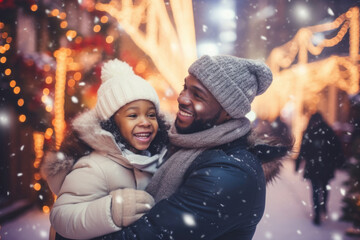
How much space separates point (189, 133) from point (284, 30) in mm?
9437

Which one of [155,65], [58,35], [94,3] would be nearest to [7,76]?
[58,35]

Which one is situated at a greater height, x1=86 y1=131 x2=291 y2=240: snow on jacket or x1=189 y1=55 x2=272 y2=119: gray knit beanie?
x1=189 y1=55 x2=272 y2=119: gray knit beanie

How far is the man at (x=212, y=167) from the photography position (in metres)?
1.46

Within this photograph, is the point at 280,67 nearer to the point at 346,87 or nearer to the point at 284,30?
the point at 284,30

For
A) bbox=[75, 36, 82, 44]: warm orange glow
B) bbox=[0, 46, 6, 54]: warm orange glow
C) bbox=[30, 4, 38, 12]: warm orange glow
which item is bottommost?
bbox=[75, 36, 82, 44]: warm orange glow

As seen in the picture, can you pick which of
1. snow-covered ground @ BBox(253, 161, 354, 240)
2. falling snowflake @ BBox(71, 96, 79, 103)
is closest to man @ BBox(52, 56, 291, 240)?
snow-covered ground @ BBox(253, 161, 354, 240)

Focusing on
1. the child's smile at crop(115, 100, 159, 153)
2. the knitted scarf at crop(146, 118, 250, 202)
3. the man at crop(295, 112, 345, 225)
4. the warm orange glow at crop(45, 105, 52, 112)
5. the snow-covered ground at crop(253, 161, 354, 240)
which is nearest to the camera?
the knitted scarf at crop(146, 118, 250, 202)

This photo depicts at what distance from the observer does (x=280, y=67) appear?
1082 cm

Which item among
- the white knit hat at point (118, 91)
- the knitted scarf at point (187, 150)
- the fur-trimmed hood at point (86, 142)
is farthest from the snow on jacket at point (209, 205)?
the white knit hat at point (118, 91)

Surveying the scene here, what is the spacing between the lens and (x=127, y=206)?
4.98ft

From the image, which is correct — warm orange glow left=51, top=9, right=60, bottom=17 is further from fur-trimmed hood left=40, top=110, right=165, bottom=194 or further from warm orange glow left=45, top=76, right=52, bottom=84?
fur-trimmed hood left=40, top=110, right=165, bottom=194

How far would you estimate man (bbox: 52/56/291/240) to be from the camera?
57.3 inches

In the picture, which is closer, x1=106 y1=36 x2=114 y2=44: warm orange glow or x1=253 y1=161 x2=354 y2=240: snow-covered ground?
x1=253 y1=161 x2=354 y2=240: snow-covered ground

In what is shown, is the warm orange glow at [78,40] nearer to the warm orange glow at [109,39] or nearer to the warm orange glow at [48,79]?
the warm orange glow at [109,39]
